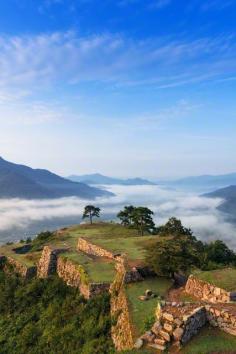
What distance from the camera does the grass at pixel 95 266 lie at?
24655 millimetres

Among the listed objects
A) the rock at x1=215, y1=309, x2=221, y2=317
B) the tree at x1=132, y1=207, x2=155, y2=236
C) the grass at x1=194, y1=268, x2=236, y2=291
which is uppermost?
the tree at x1=132, y1=207, x2=155, y2=236

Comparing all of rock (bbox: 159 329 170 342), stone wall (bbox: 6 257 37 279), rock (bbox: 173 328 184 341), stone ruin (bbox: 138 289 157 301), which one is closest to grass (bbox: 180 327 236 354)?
rock (bbox: 173 328 184 341)

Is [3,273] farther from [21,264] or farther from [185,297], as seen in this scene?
[185,297]

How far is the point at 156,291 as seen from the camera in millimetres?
20875

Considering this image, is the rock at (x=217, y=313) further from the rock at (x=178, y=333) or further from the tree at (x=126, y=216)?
the tree at (x=126, y=216)

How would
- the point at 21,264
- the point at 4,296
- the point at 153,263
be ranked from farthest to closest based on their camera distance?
the point at 21,264 → the point at 4,296 → the point at 153,263

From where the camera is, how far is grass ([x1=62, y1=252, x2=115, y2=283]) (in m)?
24.7

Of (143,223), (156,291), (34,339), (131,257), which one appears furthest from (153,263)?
(143,223)

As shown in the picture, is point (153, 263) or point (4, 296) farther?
point (4, 296)

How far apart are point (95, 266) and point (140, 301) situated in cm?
819

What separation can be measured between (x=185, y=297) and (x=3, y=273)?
71.8 feet

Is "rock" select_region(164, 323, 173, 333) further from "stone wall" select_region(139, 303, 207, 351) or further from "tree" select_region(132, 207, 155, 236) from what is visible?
"tree" select_region(132, 207, 155, 236)

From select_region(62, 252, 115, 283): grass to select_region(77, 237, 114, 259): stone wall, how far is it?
2.77 feet

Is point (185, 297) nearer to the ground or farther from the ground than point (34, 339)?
farther from the ground
